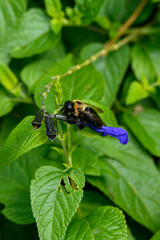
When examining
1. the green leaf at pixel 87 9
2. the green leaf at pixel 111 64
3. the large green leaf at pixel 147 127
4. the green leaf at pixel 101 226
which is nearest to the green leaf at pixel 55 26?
the green leaf at pixel 87 9

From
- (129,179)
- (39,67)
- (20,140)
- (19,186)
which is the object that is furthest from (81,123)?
(39,67)

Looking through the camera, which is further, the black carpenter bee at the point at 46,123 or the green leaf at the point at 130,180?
the green leaf at the point at 130,180

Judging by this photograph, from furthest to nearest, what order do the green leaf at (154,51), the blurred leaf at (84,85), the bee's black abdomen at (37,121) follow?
the green leaf at (154,51)
the blurred leaf at (84,85)
the bee's black abdomen at (37,121)

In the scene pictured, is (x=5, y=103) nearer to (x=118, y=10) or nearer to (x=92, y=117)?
(x=92, y=117)

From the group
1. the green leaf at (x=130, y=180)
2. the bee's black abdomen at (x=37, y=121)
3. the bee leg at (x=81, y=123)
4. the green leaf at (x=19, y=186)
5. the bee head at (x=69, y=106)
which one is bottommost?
the green leaf at (x=130, y=180)

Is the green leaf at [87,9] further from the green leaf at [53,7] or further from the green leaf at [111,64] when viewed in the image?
the green leaf at [111,64]

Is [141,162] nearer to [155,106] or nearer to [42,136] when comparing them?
[155,106]

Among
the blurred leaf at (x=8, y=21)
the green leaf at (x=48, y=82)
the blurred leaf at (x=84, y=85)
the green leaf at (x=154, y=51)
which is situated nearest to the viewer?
the green leaf at (x=48, y=82)

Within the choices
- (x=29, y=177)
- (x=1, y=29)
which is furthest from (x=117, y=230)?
(x=1, y=29)
